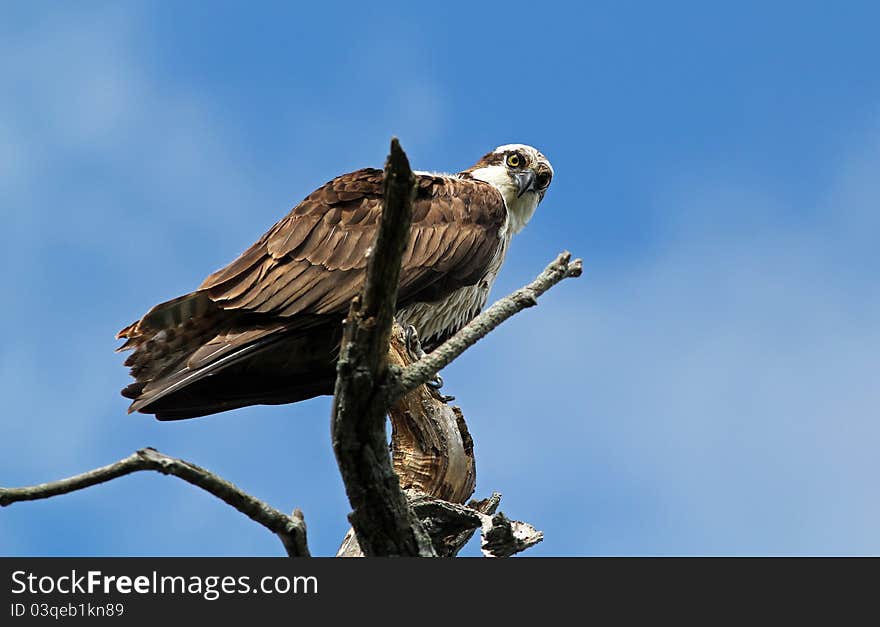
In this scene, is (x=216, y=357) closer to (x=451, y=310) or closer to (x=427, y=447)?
(x=427, y=447)

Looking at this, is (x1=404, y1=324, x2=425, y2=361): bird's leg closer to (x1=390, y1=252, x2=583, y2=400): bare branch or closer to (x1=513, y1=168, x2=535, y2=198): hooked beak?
(x1=390, y1=252, x2=583, y2=400): bare branch

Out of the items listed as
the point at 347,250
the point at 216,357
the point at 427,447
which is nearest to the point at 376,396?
the point at 427,447

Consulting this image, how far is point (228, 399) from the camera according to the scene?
7062mm

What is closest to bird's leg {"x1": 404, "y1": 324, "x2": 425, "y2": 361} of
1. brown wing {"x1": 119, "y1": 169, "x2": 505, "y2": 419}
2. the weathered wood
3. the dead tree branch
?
the weathered wood

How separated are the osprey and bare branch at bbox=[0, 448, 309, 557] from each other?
214 cm

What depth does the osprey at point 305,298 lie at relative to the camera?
6660 mm

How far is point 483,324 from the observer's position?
415 cm

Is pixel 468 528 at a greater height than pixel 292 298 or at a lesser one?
lesser

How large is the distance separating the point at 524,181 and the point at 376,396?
5027 millimetres

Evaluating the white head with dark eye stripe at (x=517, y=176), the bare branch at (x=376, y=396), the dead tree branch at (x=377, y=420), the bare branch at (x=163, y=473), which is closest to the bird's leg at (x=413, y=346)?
the dead tree branch at (x=377, y=420)

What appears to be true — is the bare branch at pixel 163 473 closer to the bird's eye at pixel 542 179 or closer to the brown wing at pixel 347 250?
the brown wing at pixel 347 250
